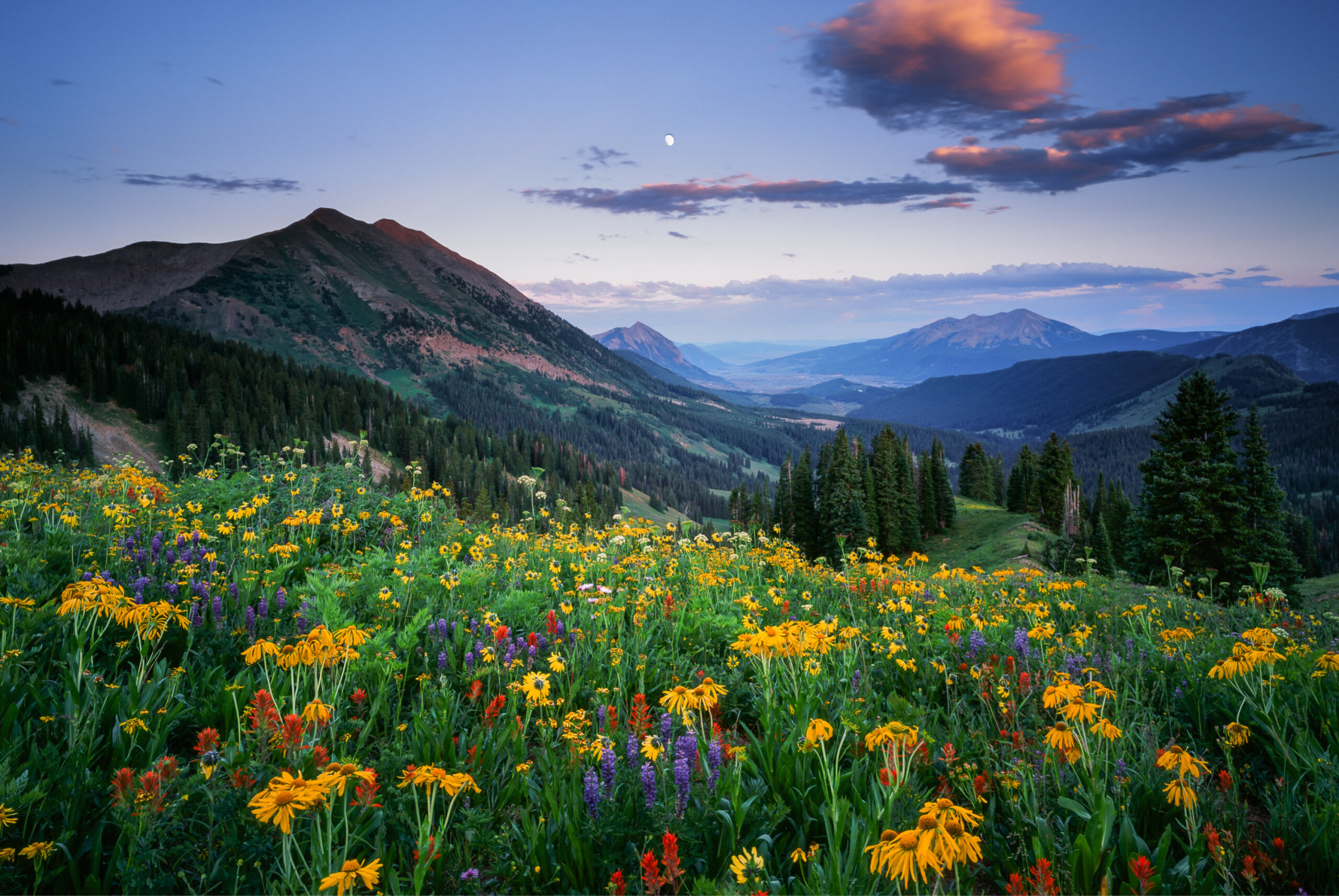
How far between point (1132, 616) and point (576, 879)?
874 cm

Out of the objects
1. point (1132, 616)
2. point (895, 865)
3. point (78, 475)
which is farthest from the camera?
point (78, 475)

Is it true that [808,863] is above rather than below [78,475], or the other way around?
below

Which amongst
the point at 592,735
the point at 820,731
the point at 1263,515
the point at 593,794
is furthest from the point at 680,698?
the point at 1263,515

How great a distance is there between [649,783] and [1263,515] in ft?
154

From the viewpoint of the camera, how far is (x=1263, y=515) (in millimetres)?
34125

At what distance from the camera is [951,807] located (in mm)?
2764

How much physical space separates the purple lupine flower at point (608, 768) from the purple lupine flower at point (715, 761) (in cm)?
67

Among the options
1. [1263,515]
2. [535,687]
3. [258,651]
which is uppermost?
[258,651]

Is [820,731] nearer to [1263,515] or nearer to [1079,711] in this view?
[1079,711]

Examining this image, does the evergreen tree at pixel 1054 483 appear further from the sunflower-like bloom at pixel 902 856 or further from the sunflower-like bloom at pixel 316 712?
the sunflower-like bloom at pixel 316 712

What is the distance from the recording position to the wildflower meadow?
321cm

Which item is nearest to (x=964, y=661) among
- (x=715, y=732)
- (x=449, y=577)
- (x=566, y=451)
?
(x=715, y=732)

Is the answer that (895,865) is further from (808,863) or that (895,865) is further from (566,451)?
(566,451)

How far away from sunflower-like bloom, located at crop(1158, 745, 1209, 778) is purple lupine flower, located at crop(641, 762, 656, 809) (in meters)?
2.92
